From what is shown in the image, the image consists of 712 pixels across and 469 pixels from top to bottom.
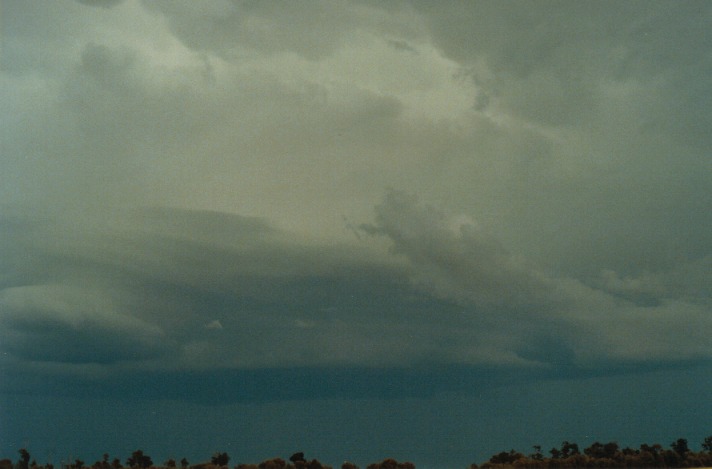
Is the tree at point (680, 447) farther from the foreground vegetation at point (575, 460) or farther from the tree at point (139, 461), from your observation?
the tree at point (139, 461)

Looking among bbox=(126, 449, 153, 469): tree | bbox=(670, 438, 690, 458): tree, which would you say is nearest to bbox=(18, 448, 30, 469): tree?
bbox=(126, 449, 153, 469): tree

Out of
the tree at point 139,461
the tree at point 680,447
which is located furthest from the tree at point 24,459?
the tree at point 680,447

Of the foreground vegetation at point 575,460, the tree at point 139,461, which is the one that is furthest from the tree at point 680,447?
the tree at point 139,461

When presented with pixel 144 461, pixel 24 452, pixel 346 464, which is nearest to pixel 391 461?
pixel 346 464

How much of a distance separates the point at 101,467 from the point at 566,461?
48.1 meters

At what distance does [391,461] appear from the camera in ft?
283

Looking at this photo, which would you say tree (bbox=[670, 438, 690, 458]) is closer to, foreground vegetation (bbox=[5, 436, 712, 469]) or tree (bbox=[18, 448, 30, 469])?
foreground vegetation (bbox=[5, 436, 712, 469])

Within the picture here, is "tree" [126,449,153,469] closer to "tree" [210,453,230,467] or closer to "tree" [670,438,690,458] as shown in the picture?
"tree" [210,453,230,467]

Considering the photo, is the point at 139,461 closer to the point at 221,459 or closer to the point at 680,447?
the point at 221,459

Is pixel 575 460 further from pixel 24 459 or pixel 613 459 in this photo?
pixel 24 459

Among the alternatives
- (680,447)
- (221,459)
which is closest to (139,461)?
(221,459)

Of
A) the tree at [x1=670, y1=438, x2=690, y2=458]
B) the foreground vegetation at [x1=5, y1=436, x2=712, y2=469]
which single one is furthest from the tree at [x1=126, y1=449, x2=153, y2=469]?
the tree at [x1=670, y1=438, x2=690, y2=458]

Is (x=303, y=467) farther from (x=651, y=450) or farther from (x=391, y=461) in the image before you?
(x=651, y=450)

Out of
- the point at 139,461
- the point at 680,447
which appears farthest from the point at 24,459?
A: the point at 680,447
